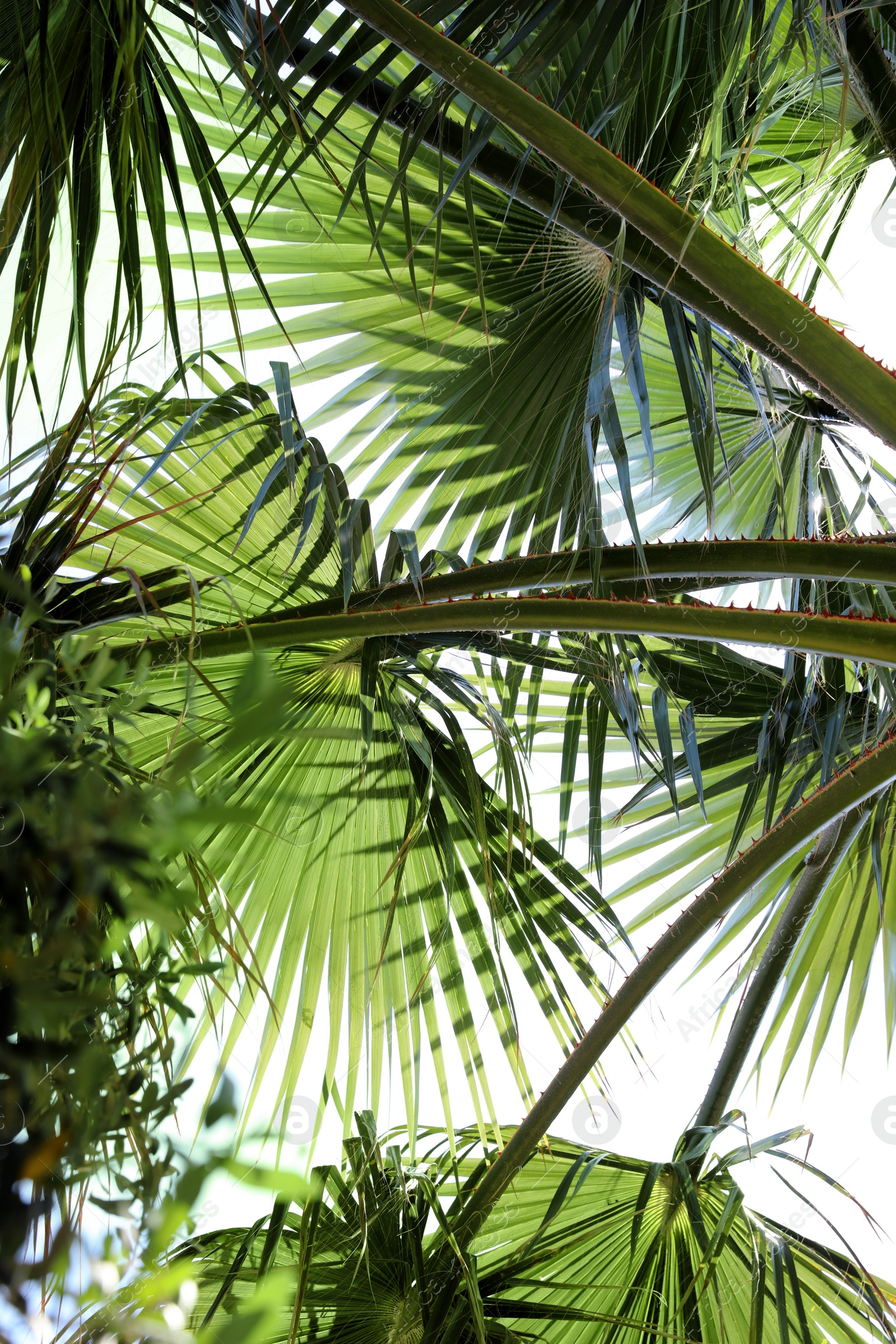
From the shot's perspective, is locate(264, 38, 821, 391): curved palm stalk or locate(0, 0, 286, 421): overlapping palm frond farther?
locate(264, 38, 821, 391): curved palm stalk

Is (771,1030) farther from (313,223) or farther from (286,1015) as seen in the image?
(313,223)

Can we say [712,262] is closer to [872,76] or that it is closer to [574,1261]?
[872,76]

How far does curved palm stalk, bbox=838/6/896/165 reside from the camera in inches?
35.9

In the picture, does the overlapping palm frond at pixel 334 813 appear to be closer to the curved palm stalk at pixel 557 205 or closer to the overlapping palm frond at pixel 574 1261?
the overlapping palm frond at pixel 574 1261

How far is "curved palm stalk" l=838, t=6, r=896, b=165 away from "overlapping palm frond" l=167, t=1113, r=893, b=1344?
3.41 ft

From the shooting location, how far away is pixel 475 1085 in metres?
1.28

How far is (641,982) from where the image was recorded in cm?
98

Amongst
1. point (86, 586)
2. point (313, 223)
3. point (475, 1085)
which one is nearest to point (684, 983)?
point (475, 1085)
